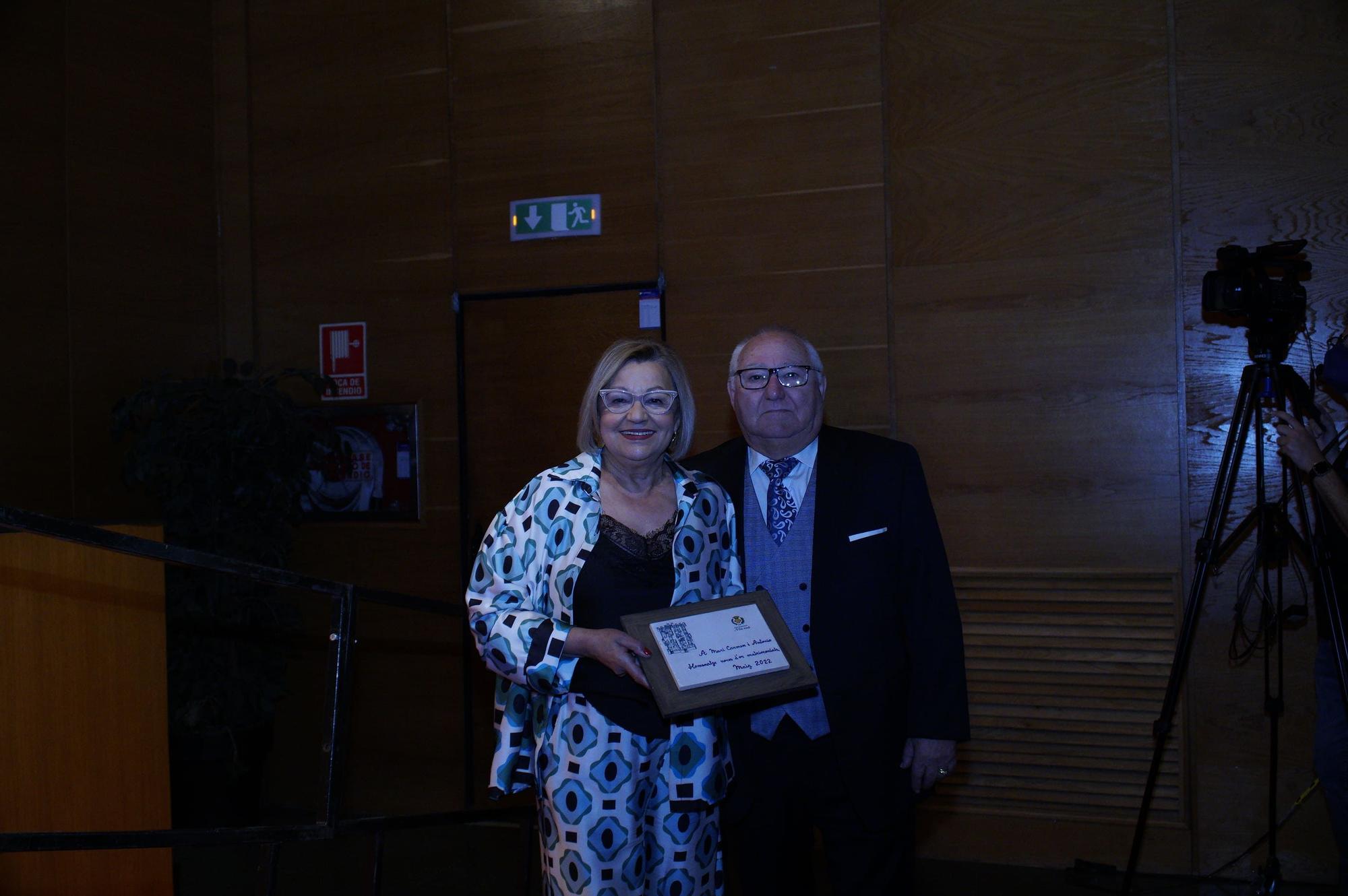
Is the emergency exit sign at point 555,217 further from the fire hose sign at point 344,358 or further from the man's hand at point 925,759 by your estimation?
the man's hand at point 925,759

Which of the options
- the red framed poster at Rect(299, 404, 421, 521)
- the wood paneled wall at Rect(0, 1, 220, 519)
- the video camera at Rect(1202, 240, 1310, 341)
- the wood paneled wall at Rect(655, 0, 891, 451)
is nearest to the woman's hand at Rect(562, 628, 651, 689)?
the video camera at Rect(1202, 240, 1310, 341)

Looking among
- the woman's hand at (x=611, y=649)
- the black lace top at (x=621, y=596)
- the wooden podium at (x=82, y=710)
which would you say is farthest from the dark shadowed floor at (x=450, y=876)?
the woman's hand at (x=611, y=649)

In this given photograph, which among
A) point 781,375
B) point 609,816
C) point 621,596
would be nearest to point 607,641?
point 621,596

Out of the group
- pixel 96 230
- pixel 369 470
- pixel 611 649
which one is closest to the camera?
pixel 611 649

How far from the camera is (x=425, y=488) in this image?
4.68 m

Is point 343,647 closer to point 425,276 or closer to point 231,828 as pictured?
point 231,828

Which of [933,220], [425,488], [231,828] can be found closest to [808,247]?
[933,220]

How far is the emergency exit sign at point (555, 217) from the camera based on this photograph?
4461 mm

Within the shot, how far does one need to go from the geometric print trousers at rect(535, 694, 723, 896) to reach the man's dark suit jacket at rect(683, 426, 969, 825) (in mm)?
374

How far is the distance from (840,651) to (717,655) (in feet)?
1.68

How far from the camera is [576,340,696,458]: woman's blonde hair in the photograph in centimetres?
206

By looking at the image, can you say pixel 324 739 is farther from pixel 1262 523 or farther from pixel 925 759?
pixel 1262 523

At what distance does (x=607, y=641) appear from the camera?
1813mm

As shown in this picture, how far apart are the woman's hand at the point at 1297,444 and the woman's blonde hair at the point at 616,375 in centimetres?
175
